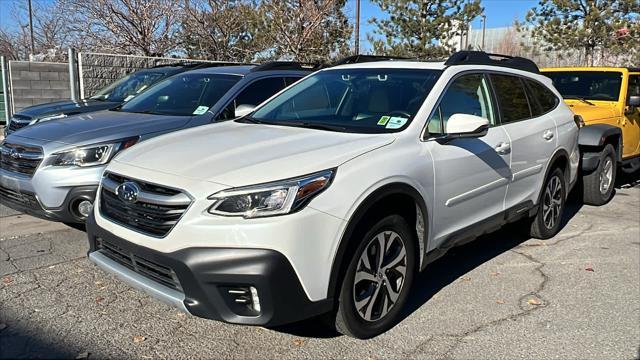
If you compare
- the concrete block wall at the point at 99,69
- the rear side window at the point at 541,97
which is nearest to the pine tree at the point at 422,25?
the concrete block wall at the point at 99,69

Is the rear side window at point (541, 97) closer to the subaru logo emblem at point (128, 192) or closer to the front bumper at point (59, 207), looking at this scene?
the subaru logo emblem at point (128, 192)

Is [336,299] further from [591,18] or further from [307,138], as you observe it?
[591,18]

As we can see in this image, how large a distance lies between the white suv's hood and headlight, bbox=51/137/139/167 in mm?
1136

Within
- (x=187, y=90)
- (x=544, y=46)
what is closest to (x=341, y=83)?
(x=187, y=90)

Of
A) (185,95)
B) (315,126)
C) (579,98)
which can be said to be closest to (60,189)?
(185,95)

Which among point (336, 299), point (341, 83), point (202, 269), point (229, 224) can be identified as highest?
point (341, 83)

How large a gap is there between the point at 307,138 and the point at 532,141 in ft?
7.85

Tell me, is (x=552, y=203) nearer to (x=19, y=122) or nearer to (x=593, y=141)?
(x=593, y=141)

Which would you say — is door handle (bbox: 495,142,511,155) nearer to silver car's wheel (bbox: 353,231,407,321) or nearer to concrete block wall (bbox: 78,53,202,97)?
silver car's wheel (bbox: 353,231,407,321)

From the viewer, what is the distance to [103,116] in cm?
566

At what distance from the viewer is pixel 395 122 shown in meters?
3.67

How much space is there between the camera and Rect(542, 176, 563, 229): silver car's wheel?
5395mm

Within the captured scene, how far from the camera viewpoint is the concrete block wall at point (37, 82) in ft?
43.7

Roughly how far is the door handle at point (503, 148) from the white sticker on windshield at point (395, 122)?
1046 mm
